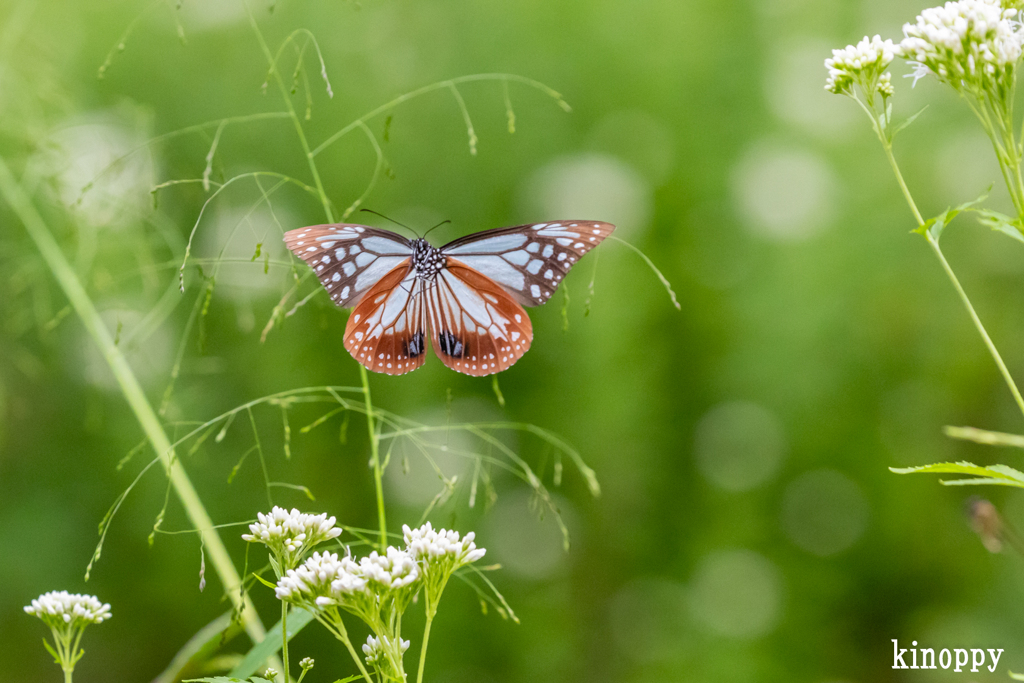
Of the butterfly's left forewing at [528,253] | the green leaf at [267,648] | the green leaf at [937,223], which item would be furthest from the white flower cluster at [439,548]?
the green leaf at [937,223]

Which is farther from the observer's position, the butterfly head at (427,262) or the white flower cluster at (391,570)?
the butterfly head at (427,262)

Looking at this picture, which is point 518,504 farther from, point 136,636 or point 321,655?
point 136,636

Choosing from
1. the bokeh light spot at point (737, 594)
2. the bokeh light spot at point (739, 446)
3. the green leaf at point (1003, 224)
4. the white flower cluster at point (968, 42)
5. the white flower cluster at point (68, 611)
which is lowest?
the white flower cluster at point (68, 611)

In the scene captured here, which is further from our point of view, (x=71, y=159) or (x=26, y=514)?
(x=26, y=514)

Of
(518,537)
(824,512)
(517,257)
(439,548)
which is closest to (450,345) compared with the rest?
(517,257)

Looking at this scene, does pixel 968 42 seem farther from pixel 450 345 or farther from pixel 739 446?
pixel 739 446

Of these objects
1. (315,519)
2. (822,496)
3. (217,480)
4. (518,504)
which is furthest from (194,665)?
(822,496)

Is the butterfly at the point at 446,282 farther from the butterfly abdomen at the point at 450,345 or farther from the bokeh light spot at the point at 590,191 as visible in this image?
the bokeh light spot at the point at 590,191
